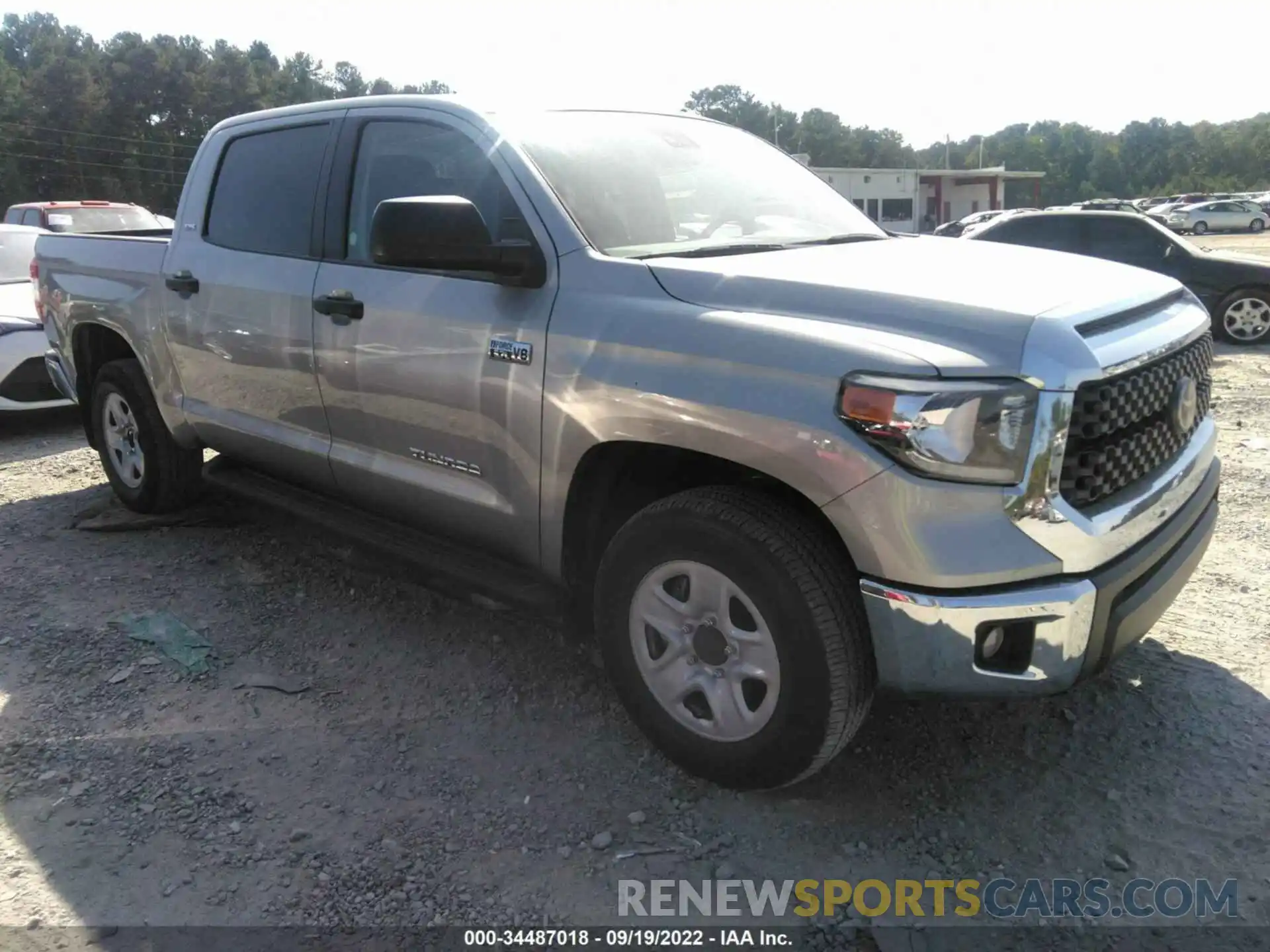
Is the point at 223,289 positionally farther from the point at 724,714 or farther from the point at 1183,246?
the point at 1183,246

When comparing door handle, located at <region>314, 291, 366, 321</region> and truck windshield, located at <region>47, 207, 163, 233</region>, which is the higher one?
truck windshield, located at <region>47, 207, 163, 233</region>

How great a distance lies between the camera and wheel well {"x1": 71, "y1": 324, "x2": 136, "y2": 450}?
5.27 meters

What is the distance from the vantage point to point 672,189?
3.41 meters

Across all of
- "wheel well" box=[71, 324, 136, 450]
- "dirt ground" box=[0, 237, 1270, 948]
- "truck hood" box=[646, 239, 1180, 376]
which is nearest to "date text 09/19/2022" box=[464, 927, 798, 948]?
"dirt ground" box=[0, 237, 1270, 948]

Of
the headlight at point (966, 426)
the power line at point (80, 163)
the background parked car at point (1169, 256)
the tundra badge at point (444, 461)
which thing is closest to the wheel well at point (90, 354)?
the tundra badge at point (444, 461)

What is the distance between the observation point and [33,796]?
9.68 ft

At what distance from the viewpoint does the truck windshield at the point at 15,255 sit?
8.50 m

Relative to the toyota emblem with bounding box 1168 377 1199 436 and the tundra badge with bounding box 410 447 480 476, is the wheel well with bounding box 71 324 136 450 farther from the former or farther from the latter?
the toyota emblem with bounding box 1168 377 1199 436

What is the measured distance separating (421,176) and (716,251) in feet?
3.62

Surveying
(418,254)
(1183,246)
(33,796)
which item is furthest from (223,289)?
(1183,246)

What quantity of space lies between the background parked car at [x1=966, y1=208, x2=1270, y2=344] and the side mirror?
8.62m

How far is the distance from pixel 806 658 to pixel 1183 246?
9965 mm

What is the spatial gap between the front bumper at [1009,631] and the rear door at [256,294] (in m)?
2.34

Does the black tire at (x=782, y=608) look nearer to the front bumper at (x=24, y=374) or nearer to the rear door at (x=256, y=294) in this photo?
the rear door at (x=256, y=294)
